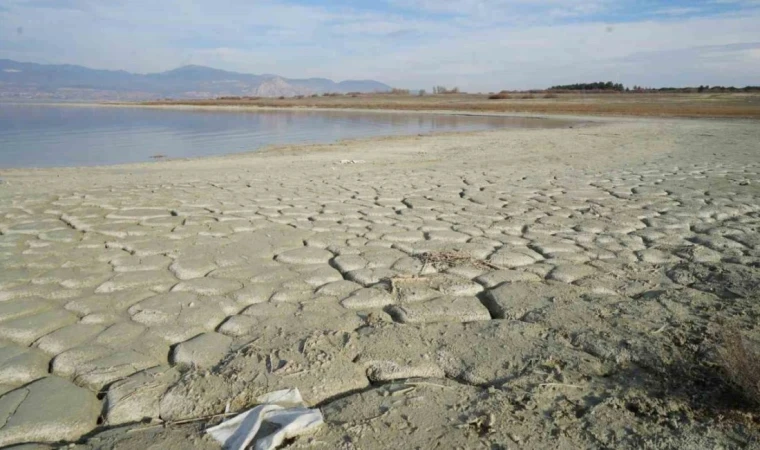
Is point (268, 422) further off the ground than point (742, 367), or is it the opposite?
point (742, 367)

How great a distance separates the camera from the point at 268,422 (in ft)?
5.26

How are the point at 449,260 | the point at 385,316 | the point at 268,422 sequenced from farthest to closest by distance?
the point at 449,260
the point at 385,316
the point at 268,422

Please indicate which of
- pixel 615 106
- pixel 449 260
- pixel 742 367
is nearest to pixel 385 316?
pixel 449 260

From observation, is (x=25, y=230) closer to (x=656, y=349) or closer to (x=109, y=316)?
(x=109, y=316)

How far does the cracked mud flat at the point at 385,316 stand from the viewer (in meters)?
1.65

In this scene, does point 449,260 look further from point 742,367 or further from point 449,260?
point 742,367

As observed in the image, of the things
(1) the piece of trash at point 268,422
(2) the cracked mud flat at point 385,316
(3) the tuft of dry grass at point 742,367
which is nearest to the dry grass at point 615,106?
(2) the cracked mud flat at point 385,316

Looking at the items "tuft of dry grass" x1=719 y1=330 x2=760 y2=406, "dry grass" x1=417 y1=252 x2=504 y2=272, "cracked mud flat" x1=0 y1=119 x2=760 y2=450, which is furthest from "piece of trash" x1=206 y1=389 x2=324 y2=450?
"dry grass" x1=417 y1=252 x2=504 y2=272

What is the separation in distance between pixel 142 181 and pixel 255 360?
18.5 feet

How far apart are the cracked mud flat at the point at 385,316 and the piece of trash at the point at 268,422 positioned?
0.15 ft

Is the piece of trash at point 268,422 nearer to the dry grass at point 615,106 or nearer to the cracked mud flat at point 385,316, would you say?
the cracked mud flat at point 385,316

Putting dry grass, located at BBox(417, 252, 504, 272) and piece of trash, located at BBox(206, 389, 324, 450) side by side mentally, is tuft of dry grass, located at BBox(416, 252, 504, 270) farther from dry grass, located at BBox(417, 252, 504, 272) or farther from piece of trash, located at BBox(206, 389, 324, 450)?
piece of trash, located at BBox(206, 389, 324, 450)

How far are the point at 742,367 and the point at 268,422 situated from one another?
1572mm

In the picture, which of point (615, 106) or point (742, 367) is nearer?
point (742, 367)
